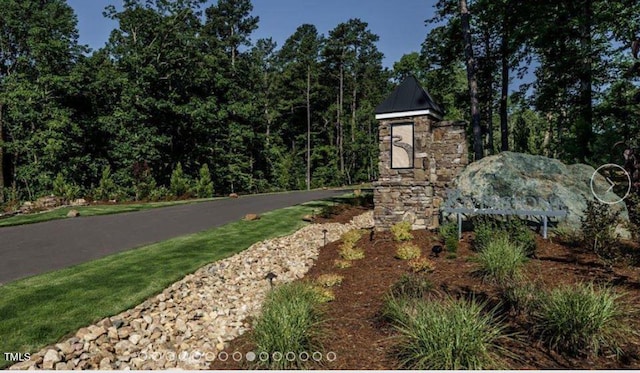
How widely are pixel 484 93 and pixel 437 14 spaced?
7.10 m

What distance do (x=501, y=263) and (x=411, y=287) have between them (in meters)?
1.76

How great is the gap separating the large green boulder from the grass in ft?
23.4

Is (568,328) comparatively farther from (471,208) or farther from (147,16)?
(147,16)

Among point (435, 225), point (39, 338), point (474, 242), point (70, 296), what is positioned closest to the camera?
point (39, 338)

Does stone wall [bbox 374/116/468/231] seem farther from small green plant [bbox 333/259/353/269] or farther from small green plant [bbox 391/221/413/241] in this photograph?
small green plant [bbox 333/259/353/269]

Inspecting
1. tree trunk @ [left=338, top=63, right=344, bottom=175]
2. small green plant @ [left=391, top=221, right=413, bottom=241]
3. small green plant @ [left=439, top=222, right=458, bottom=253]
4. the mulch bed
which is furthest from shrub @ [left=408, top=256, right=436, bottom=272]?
tree trunk @ [left=338, top=63, right=344, bottom=175]

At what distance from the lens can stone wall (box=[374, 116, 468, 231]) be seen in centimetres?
1088

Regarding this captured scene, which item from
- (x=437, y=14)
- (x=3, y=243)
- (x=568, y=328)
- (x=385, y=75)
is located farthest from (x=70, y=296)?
(x=385, y=75)

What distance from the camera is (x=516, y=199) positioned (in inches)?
380

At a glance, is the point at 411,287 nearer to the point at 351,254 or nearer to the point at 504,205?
the point at 351,254

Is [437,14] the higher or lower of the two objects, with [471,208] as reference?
higher

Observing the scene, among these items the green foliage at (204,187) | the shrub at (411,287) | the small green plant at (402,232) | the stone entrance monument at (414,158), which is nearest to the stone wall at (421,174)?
the stone entrance monument at (414,158)

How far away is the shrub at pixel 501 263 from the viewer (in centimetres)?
593

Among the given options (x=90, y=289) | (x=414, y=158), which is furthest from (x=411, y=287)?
(x=414, y=158)
